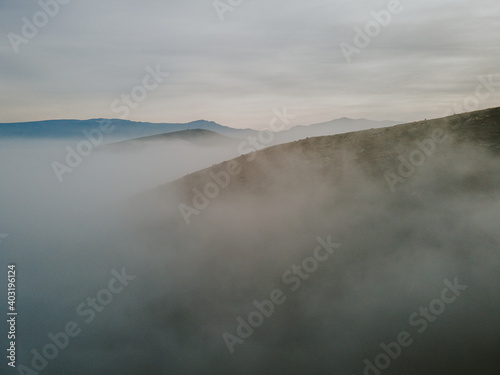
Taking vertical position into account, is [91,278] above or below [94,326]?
above

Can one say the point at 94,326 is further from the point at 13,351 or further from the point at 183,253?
the point at 183,253

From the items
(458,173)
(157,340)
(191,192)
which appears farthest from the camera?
(191,192)

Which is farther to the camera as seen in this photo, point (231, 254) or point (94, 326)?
point (231, 254)

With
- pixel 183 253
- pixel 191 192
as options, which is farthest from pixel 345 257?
pixel 191 192

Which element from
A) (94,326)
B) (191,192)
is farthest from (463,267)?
(191,192)

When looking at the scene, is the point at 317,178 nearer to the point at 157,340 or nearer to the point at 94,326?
the point at 157,340

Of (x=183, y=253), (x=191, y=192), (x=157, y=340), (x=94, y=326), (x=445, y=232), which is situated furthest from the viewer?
(x=191, y=192)

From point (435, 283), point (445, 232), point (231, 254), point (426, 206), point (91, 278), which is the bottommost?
point (435, 283)

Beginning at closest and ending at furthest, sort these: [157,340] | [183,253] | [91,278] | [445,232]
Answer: [157,340] → [445,232] → [183,253] → [91,278]

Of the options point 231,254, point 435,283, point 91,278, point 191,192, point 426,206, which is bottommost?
point 435,283
